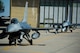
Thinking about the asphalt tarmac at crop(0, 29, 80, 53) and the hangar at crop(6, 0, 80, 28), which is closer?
the asphalt tarmac at crop(0, 29, 80, 53)

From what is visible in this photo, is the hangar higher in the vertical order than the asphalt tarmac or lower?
higher

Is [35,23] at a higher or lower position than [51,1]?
lower

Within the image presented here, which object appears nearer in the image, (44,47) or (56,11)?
(44,47)

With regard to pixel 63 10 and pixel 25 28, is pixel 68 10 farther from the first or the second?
pixel 25 28

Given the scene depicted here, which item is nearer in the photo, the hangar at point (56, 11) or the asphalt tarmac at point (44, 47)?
the asphalt tarmac at point (44, 47)

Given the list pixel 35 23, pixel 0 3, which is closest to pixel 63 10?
pixel 35 23

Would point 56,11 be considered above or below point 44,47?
above

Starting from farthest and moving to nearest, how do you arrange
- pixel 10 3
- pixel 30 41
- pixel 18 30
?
pixel 10 3 < pixel 30 41 < pixel 18 30

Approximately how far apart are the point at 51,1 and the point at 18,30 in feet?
97.0

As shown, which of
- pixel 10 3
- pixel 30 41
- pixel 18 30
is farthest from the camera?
pixel 10 3

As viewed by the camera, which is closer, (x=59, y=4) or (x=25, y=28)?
→ (x=25, y=28)

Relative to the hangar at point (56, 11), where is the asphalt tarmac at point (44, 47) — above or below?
below

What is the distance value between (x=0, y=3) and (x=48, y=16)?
7.07 meters

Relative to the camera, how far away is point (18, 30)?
70.0ft
